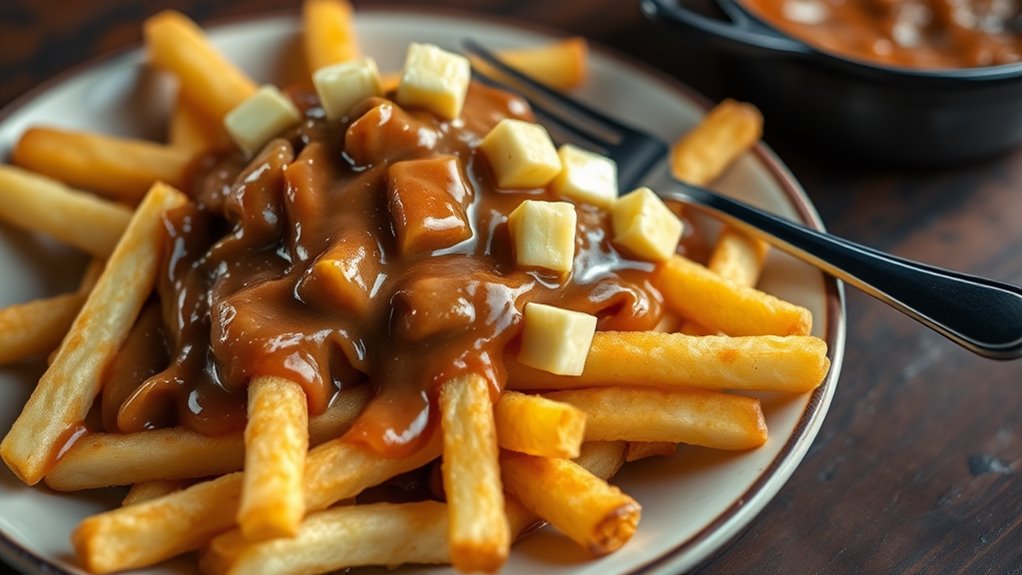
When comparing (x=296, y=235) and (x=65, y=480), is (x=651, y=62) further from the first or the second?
(x=65, y=480)

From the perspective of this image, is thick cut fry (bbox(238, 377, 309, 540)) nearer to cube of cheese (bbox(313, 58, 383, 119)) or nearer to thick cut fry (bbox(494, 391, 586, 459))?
thick cut fry (bbox(494, 391, 586, 459))

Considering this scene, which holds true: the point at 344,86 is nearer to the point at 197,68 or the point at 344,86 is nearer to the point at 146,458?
the point at 197,68

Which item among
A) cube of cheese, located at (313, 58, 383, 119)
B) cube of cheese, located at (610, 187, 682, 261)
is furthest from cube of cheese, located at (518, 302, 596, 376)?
cube of cheese, located at (313, 58, 383, 119)

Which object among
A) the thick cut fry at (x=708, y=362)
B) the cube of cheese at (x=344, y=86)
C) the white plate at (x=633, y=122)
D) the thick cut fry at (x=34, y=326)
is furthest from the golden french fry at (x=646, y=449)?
the thick cut fry at (x=34, y=326)

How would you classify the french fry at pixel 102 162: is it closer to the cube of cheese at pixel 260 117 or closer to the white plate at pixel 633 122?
the white plate at pixel 633 122

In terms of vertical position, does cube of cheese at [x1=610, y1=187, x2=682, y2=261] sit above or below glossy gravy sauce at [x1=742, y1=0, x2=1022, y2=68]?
below
